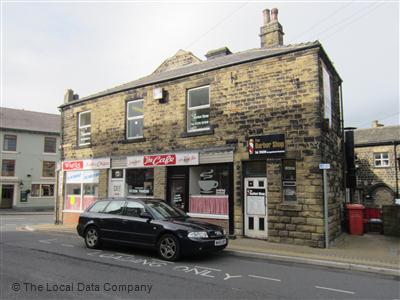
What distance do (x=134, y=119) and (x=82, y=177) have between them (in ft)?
14.2

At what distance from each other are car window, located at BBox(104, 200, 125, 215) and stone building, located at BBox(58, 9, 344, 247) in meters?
3.56

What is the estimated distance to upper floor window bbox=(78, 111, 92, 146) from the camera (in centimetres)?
1678

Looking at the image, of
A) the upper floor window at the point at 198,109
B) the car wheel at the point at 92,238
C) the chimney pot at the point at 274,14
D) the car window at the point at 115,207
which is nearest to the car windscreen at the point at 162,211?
the car window at the point at 115,207

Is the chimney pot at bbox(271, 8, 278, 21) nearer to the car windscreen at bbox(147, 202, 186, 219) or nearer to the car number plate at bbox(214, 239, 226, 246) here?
the car windscreen at bbox(147, 202, 186, 219)

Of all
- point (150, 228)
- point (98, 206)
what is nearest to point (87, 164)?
point (98, 206)

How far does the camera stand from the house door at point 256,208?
11.1 metres

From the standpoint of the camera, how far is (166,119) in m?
13.7

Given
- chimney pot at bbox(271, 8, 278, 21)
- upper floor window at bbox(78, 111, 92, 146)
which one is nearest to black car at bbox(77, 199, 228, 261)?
upper floor window at bbox(78, 111, 92, 146)

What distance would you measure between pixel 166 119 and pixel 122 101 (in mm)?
2871

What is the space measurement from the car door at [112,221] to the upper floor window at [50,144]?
1264 inches

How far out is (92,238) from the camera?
9.84 m

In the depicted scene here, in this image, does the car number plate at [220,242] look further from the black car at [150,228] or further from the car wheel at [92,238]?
the car wheel at [92,238]

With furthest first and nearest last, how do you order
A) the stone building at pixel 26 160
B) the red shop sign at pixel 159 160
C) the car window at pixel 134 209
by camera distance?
the stone building at pixel 26 160 < the red shop sign at pixel 159 160 < the car window at pixel 134 209

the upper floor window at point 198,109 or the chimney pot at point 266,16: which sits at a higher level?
the chimney pot at point 266,16
